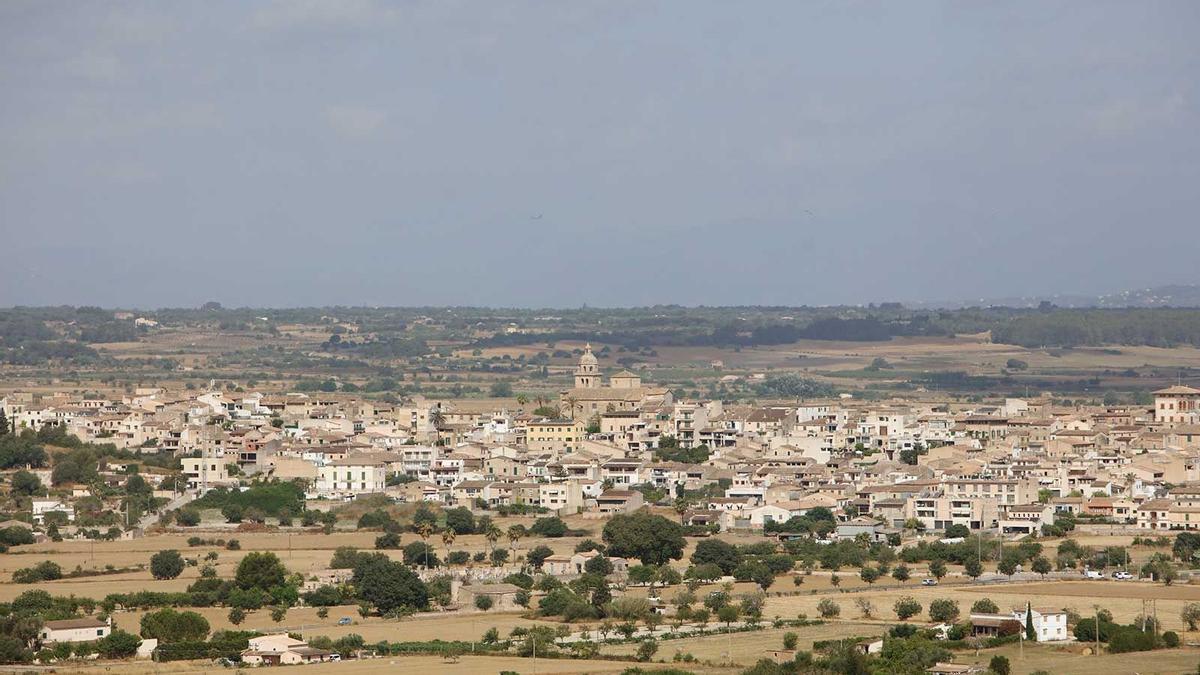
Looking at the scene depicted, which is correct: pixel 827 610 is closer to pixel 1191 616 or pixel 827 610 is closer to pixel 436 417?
pixel 1191 616

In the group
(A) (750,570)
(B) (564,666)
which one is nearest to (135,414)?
(A) (750,570)

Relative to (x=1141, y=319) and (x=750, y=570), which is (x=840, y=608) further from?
(x=1141, y=319)

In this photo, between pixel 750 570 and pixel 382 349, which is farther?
pixel 382 349

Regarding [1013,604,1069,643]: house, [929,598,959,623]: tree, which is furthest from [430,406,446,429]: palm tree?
[1013,604,1069,643]: house

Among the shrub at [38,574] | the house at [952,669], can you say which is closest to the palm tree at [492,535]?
the shrub at [38,574]

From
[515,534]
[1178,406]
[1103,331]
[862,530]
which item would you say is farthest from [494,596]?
[1103,331]

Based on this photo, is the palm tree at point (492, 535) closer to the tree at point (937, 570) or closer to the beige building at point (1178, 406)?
the tree at point (937, 570)
